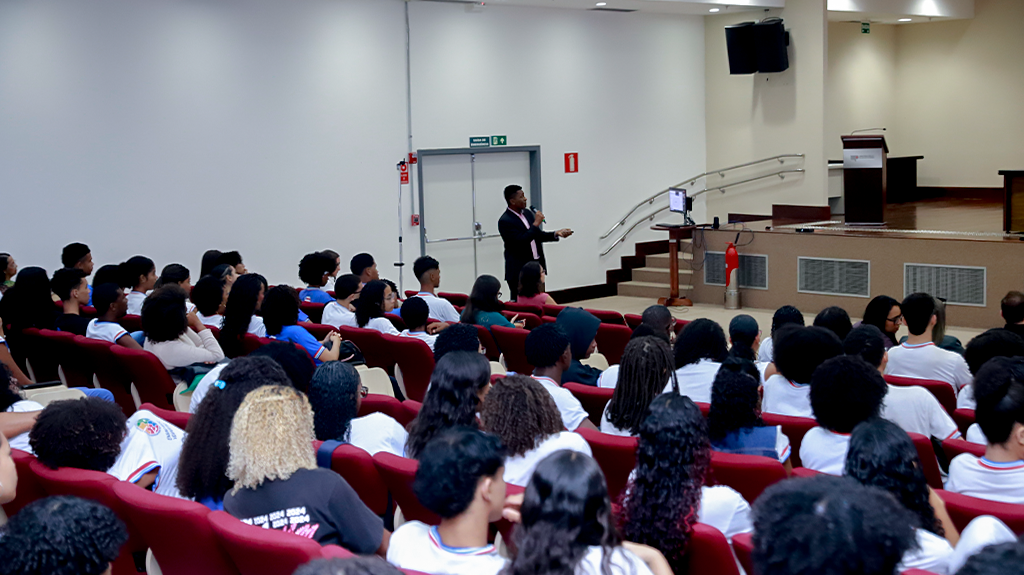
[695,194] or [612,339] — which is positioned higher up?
[695,194]

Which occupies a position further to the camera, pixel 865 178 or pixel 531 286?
pixel 865 178

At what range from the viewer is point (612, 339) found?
6.11m

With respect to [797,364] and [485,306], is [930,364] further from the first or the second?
[485,306]

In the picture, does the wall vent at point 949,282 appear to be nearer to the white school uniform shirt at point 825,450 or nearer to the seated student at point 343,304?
the seated student at point 343,304

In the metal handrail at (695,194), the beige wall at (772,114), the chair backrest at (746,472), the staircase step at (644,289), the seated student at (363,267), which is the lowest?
the staircase step at (644,289)

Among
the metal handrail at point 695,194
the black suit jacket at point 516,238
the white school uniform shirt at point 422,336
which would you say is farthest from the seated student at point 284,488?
the metal handrail at point 695,194

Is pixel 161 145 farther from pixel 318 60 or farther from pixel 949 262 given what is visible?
pixel 949 262

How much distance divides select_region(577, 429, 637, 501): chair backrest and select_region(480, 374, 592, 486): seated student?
0.20 metres

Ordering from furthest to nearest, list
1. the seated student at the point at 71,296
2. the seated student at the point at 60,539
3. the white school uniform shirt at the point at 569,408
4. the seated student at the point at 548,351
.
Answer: the seated student at the point at 71,296 → the seated student at the point at 548,351 → the white school uniform shirt at the point at 569,408 → the seated student at the point at 60,539

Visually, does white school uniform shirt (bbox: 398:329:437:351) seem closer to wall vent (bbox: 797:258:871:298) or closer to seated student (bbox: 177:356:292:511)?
seated student (bbox: 177:356:292:511)

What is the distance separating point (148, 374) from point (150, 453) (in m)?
2.00

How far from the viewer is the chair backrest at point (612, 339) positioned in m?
6.04

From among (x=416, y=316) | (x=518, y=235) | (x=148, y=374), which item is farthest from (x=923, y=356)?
(x=518, y=235)

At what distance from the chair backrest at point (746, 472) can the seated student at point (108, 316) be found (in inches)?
148
